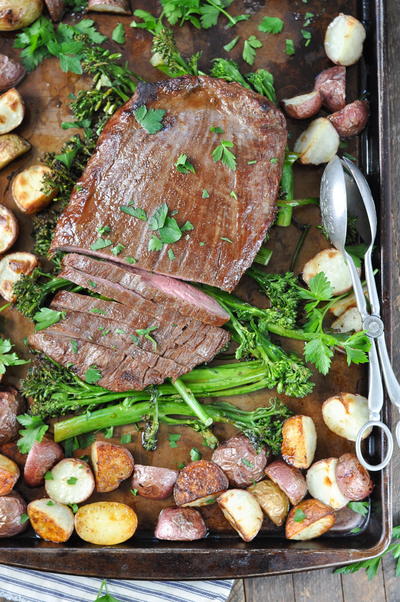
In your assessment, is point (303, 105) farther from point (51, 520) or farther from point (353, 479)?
point (51, 520)

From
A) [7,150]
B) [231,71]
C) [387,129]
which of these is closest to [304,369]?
[387,129]

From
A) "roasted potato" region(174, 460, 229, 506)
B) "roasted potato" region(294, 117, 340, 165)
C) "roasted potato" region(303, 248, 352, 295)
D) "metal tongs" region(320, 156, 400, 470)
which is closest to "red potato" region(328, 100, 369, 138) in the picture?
"roasted potato" region(294, 117, 340, 165)

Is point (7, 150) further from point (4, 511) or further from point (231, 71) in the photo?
point (4, 511)

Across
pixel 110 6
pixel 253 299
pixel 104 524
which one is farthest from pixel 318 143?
pixel 104 524

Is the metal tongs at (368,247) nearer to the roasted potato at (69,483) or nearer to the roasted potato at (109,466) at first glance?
the roasted potato at (109,466)

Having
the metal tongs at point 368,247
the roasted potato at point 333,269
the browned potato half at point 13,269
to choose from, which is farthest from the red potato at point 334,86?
the browned potato half at point 13,269
